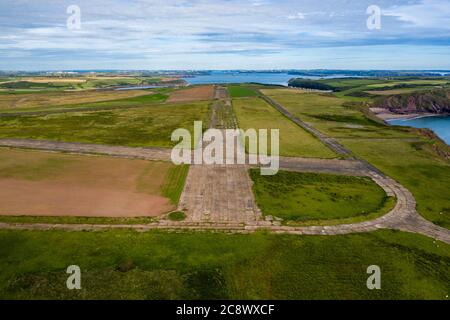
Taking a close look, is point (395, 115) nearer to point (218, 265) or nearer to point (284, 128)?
point (284, 128)

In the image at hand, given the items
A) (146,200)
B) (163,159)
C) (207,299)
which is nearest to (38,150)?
(163,159)

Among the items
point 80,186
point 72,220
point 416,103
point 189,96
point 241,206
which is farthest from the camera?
point 189,96

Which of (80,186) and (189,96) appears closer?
(80,186)

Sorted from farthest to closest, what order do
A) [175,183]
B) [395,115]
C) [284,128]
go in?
1. [395,115]
2. [284,128]
3. [175,183]

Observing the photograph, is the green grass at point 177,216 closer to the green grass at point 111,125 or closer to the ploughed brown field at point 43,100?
the green grass at point 111,125

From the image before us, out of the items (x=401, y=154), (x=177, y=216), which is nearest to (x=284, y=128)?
(x=401, y=154)

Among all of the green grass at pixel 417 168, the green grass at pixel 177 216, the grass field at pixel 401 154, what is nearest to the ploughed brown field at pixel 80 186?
the green grass at pixel 177 216
